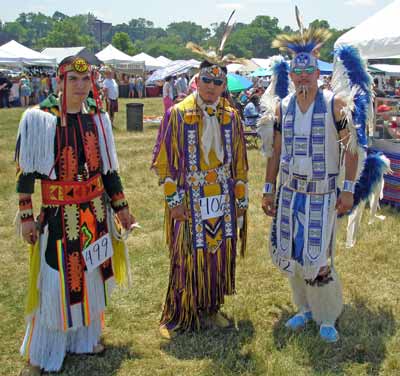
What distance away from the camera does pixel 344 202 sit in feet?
10.0

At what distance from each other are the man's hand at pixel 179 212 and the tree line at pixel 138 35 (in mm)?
1084

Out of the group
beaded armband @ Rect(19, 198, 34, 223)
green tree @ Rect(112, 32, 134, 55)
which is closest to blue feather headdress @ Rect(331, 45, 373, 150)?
beaded armband @ Rect(19, 198, 34, 223)

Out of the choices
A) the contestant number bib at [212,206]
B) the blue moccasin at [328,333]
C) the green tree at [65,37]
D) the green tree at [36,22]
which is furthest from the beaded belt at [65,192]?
the green tree at [36,22]

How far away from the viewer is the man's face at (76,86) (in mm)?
2682

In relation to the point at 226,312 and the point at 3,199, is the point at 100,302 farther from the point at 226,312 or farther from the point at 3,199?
the point at 3,199

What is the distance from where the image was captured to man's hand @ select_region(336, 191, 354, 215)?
3041 mm

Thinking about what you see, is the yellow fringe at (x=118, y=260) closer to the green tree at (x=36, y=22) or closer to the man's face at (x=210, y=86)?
the man's face at (x=210, y=86)

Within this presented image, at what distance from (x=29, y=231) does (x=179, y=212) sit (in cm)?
90

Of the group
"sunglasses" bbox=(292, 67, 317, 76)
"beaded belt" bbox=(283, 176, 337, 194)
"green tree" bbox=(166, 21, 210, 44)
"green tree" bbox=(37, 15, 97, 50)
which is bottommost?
"beaded belt" bbox=(283, 176, 337, 194)

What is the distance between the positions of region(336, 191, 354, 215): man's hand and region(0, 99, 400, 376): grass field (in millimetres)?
846

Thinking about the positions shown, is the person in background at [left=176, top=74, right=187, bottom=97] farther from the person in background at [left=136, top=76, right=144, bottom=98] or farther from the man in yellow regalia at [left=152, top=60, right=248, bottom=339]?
the man in yellow regalia at [left=152, top=60, right=248, bottom=339]

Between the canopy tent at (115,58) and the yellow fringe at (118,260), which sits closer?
the yellow fringe at (118,260)

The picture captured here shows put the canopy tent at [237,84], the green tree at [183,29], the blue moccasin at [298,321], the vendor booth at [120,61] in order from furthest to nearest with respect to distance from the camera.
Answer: the green tree at [183,29], the vendor booth at [120,61], the canopy tent at [237,84], the blue moccasin at [298,321]

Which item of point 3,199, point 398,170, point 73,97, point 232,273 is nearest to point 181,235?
point 232,273
